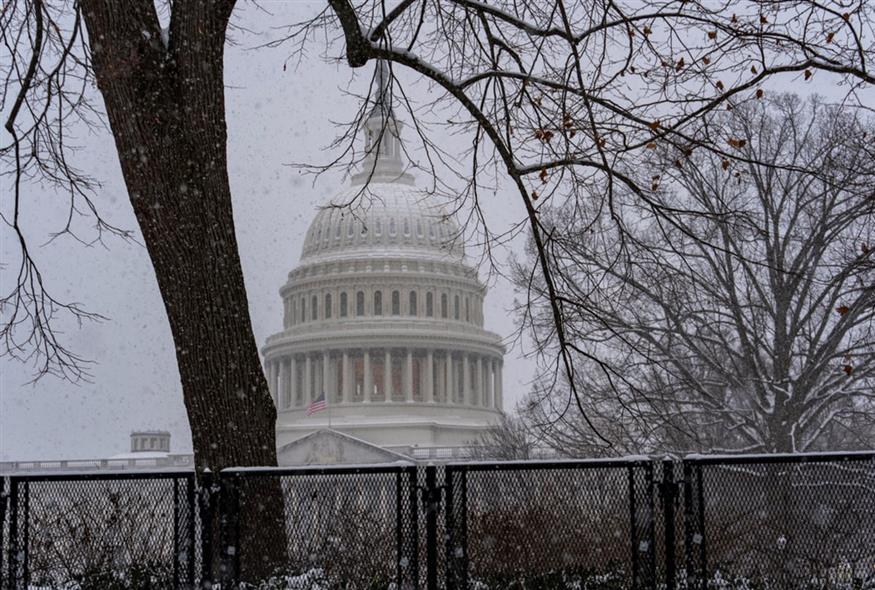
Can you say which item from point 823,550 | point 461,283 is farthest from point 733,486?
point 461,283

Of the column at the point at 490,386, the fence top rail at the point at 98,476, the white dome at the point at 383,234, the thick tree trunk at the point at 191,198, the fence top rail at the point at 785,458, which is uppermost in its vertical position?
the white dome at the point at 383,234

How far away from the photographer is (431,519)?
25.9 ft

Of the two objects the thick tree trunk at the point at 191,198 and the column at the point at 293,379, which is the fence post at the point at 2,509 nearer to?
the thick tree trunk at the point at 191,198

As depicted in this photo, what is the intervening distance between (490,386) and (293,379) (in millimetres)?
17946

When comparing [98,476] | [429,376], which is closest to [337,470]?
[98,476]

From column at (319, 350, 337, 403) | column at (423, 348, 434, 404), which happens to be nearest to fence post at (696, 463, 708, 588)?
column at (423, 348, 434, 404)

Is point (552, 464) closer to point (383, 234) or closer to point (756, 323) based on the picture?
point (756, 323)

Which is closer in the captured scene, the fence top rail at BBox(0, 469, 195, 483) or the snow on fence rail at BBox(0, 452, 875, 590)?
the snow on fence rail at BBox(0, 452, 875, 590)

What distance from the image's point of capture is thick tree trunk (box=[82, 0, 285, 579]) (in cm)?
1029

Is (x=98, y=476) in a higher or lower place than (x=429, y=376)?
lower

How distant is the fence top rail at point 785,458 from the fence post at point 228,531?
3071 millimetres

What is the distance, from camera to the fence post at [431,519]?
310 inches

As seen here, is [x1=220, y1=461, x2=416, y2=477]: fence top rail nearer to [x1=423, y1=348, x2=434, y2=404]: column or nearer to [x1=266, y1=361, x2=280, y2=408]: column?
[x1=423, y1=348, x2=434, y2=404]: column

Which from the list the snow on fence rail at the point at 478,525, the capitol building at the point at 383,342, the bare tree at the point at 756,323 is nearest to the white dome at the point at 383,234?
the capitol building at the point at 383,342
